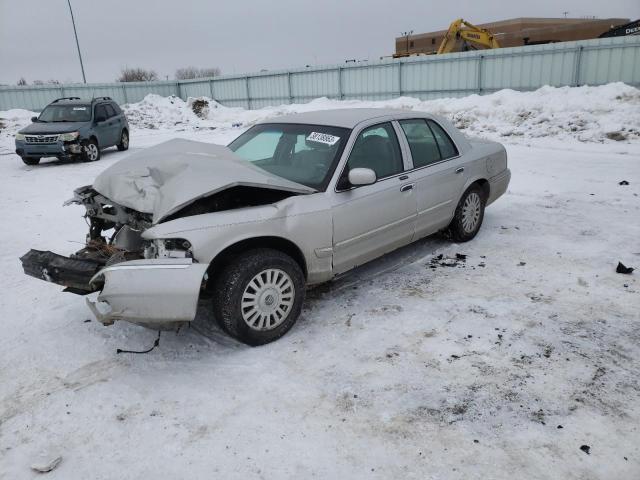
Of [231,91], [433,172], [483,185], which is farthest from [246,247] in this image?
[231,91]

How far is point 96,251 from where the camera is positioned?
4062mm

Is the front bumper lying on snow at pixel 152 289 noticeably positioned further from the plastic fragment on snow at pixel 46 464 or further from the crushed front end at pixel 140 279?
the plastic fragment on snow at pixel 46 464

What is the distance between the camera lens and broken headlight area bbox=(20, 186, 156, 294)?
354cm

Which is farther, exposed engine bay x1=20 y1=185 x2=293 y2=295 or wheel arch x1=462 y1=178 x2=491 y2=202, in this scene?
wheel arch x1=462 y1=178 x2=491 y2=202

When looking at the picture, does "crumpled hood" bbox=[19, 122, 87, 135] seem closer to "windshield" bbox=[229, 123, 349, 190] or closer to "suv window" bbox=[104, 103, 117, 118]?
"suv window" bbox=[104, 103, 117, 118]

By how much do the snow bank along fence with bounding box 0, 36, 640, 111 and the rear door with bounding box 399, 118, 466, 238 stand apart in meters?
14.5

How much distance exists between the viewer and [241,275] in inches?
139

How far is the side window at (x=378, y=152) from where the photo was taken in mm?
4332

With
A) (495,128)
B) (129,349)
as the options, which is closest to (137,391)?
(129,349)

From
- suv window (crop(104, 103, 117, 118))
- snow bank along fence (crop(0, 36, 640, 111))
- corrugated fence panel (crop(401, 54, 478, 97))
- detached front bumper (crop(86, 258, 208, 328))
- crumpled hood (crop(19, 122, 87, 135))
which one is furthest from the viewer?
corrugated fence panel (crop(401, 54, 478, 97))

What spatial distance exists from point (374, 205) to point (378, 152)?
55cm

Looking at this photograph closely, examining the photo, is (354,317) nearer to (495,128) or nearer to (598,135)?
(598,135)

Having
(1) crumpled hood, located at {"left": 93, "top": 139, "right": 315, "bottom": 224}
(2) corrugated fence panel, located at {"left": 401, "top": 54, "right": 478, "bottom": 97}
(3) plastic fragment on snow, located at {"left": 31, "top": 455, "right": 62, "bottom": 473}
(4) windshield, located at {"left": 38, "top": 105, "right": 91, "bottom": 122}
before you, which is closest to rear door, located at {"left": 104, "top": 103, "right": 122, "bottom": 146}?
(4) windshield, located at {"left": 38, "top": 105, "right": 91, "bottom": 122}

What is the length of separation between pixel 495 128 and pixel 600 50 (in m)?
4.94
